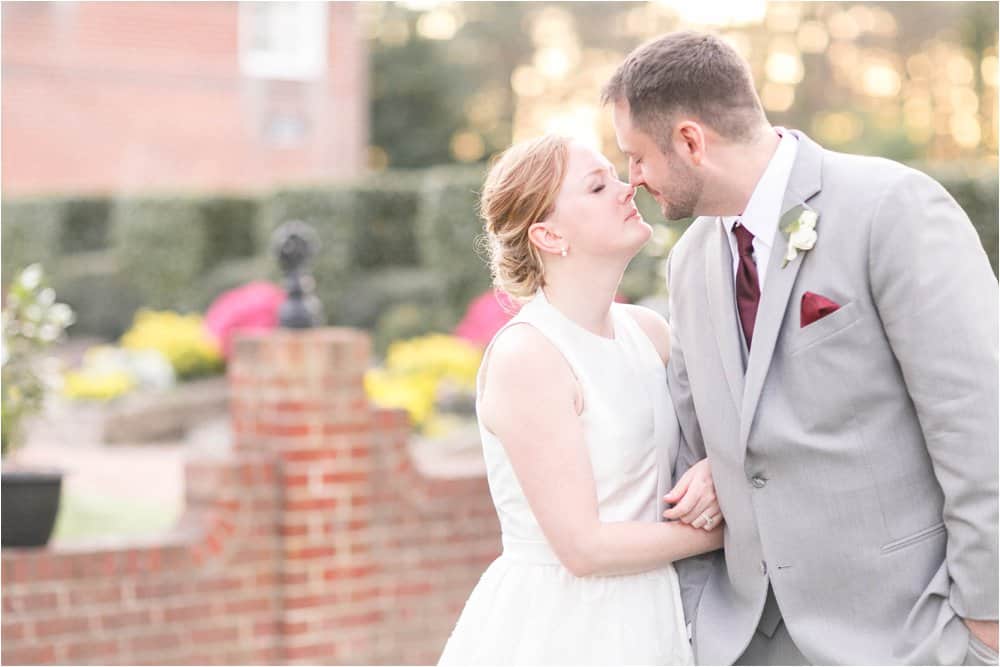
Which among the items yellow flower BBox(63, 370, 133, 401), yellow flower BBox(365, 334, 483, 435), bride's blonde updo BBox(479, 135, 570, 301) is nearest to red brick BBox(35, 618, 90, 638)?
bride's blonde updo BBox(479, 135, 570, 301)

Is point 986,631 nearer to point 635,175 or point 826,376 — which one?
point 826,376

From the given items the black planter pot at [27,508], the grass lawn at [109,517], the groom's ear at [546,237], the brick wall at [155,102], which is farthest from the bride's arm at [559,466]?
the brick wall at [155,102]

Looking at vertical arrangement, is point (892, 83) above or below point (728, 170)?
above

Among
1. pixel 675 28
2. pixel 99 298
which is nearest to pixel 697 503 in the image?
pixel 99 298

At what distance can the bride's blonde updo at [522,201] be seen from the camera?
3.04 meters

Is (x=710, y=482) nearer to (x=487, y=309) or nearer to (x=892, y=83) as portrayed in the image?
(x=487, y=309)

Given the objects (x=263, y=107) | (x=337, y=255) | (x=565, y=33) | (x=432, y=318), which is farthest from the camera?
(x=565, y=33)

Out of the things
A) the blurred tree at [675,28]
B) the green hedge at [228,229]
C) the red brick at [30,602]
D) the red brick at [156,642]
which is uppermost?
the blurred tree at [675,28]

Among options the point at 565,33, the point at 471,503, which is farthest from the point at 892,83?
the point at 471,503

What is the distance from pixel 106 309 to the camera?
18.2 metres

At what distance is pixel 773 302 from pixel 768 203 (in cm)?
24

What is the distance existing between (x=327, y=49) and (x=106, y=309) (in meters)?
6.15

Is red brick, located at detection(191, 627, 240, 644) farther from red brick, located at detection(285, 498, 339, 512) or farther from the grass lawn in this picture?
the grass lawn

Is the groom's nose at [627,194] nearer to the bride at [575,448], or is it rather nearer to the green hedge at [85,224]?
the bride at [575,448]
